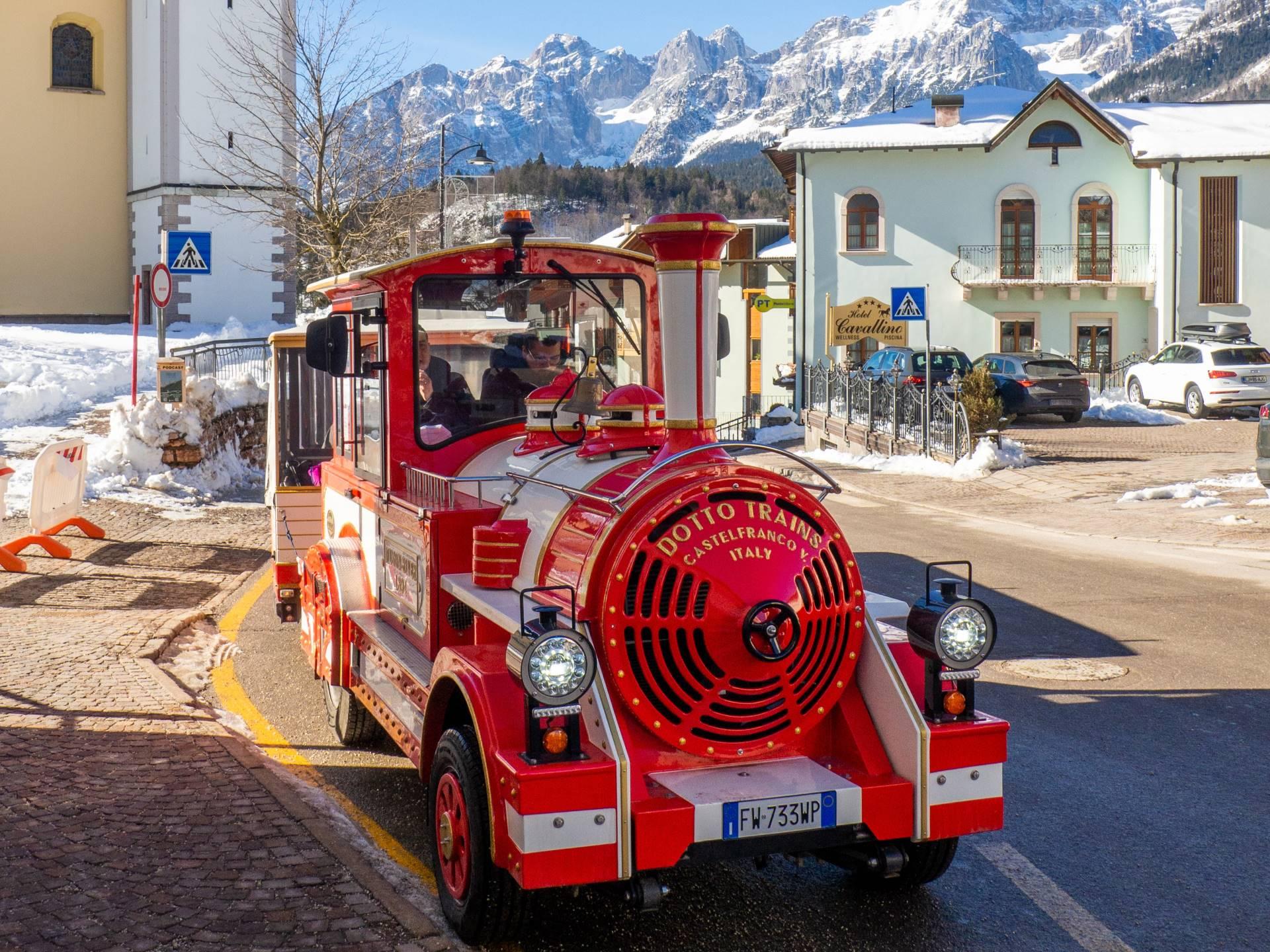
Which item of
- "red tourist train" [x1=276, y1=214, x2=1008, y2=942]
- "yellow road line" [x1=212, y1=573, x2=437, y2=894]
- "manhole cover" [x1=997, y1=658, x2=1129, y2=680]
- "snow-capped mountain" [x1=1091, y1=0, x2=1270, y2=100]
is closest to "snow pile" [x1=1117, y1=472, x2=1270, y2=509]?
"manhole cover" [x1=997, y1=658, x2=1129, y2=680]

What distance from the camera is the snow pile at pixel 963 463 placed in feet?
71.0

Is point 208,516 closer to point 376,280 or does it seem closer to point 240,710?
point 240,710

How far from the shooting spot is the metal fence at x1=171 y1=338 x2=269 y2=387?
2247cm

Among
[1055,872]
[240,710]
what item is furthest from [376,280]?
[1055,872]

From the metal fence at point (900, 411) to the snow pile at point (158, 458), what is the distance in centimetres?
1141

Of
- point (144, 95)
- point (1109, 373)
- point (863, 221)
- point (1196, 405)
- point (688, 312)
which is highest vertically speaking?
point (144, 95)

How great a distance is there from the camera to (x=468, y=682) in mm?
4496

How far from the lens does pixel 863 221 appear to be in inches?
1571

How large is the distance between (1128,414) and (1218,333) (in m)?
4.92

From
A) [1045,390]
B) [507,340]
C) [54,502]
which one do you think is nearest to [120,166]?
[1045,390]

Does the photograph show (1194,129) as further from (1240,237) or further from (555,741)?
(555,741)

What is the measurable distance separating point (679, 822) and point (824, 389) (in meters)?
27.9

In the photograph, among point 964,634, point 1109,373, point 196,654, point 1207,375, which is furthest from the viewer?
point 1109,373

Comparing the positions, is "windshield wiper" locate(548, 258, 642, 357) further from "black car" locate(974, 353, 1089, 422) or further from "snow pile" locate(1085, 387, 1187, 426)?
"snow pile" locate(1085, 387, 1187, 426)
